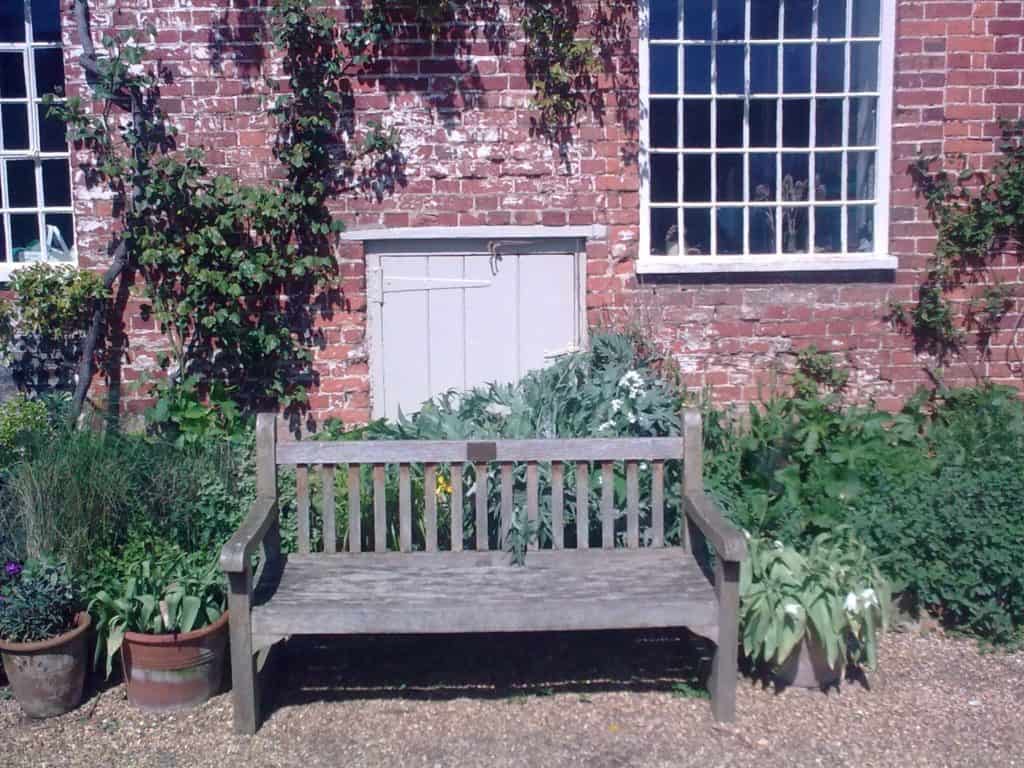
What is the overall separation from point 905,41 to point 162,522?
4.95 meters

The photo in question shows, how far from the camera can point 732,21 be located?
6.36 metres

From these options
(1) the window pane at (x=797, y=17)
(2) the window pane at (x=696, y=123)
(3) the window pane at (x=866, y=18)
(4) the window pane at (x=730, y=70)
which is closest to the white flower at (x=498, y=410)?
(2) the window pane at (x=696, y=123)

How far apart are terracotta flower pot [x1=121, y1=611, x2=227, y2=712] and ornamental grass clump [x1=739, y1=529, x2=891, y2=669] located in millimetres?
2162

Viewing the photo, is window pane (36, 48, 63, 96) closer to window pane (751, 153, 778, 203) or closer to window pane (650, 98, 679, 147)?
window pane (650, 98, 679, 147)

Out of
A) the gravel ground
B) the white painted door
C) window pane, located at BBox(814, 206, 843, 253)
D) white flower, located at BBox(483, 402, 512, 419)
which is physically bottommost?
the gravel ground

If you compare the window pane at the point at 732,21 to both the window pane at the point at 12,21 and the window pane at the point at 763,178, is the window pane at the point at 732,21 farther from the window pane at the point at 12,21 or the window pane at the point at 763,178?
the window pane at the point at 12,21

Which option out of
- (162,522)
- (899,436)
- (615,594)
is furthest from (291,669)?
(899,436)

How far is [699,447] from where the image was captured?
4492 mm

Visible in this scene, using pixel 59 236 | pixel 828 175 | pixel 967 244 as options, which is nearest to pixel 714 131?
pixel 828 175

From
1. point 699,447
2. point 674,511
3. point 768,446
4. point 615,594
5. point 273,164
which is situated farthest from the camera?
point 273,164

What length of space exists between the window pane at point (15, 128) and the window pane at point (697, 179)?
13.1 feet

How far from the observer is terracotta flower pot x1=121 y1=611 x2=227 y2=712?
4.20 m

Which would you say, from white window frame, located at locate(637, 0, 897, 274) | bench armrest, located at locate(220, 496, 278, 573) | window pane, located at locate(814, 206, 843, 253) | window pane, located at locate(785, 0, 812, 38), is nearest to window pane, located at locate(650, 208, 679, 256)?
white window frame, located at locate(637, 0, 897, 274)

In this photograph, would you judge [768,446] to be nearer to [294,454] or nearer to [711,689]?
[711,689]
